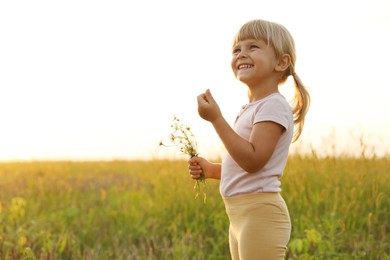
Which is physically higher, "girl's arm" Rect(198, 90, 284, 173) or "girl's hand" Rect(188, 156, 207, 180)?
"girl's arm" Rect(198, 90, 284, 173)

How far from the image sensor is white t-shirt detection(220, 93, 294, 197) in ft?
8.18

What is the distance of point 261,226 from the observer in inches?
97.9

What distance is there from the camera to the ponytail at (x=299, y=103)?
2.79 m

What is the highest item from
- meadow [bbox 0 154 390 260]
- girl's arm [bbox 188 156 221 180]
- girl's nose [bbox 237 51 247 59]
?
girl's nose [bbox 237 51 247 59]

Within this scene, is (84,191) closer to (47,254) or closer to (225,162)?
(47,254)

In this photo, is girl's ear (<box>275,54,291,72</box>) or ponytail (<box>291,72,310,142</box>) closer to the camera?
girl's ear (<box>275,54,291,72</box>)

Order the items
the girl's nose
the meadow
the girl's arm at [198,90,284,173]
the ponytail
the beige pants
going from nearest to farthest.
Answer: the girl's arm at [198,90,284,173] < the beige pants < the girl's nose < the ponytail < the meadow

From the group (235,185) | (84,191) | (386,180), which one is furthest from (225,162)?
(84,191)

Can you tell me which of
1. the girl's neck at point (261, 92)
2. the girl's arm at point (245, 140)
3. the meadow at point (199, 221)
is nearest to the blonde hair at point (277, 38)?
the girl's neck at point (261, 92)

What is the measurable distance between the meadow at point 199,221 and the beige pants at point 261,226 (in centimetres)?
133

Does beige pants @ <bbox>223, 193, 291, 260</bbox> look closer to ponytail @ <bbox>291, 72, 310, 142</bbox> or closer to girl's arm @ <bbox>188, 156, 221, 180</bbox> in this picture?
girl's arm @ <bbox>188, 156, 221, 180</bbox>

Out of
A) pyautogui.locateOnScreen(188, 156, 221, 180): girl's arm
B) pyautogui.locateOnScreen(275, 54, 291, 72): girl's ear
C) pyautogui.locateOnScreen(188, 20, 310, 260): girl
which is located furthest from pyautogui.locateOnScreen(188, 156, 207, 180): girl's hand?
pyautogui.locateOnScreen(275, 54, 291, 72): girl's ear

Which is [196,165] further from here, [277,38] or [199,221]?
[199,221]

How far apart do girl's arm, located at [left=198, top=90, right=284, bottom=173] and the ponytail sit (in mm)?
389
